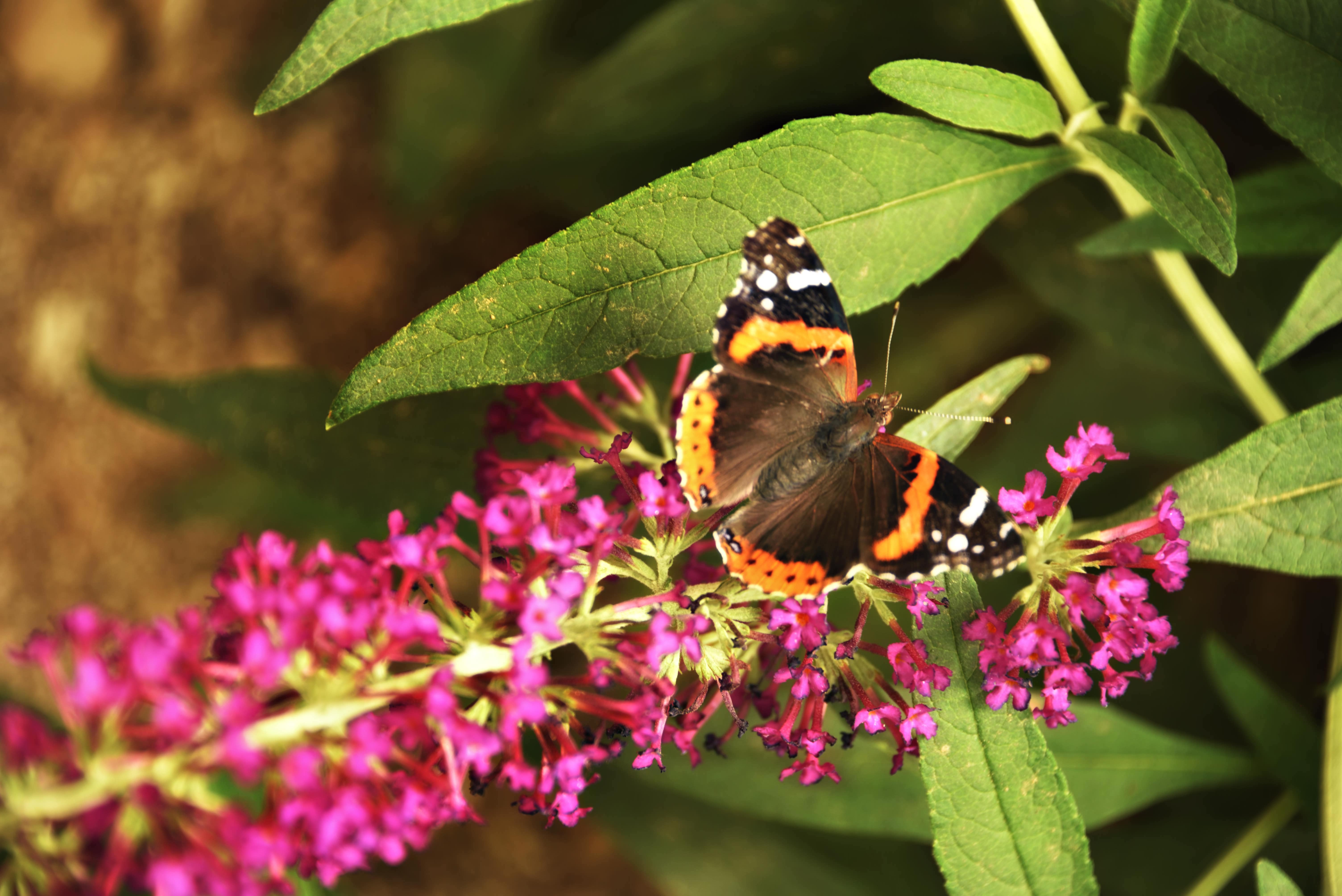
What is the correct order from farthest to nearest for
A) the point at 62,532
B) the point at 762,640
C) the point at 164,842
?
the point at 62,532 < the point at 762,640 < the point at 164,842

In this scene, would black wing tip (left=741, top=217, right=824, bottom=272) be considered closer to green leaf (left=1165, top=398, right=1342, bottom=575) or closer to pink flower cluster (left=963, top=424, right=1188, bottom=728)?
pink flower cluster (left=963, top=424, right=1188, bottom=728)

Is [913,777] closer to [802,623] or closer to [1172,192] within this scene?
[802,623]

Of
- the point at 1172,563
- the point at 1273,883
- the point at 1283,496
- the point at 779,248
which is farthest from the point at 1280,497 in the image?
the point at 779,248

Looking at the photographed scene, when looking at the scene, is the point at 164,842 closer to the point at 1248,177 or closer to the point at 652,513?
the point at 652,513

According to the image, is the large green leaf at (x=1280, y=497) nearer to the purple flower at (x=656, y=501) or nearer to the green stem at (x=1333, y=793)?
the green stem at (x=1333, y=793)

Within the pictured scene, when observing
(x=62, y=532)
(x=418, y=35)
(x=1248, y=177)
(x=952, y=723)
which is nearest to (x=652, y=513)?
(x=952, y=723)

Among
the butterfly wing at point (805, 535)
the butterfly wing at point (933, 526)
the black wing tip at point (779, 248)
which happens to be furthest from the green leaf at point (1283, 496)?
the black wing tip at point (779, 248)

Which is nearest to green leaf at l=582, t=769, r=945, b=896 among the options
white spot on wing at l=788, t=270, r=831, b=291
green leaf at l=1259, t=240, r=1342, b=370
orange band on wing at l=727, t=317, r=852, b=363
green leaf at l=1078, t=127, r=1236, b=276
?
orange band on wing at l=727, t=317, r=852, b=363

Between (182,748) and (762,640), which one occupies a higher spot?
(182,748)
